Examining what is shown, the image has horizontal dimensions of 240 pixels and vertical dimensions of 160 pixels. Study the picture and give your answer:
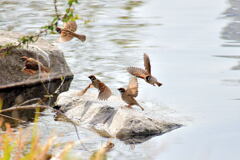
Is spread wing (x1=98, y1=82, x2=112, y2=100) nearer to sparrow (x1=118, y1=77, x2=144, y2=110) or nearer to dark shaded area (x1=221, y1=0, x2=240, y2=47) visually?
sparrow (x1=118, y1=77, x2=144, y2=110)

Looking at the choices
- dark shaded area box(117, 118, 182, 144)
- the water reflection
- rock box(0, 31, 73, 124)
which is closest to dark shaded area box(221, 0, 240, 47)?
the water reflection

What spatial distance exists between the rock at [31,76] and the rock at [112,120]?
2.47 feet

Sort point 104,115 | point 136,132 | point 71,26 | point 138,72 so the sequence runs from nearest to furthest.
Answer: point 136,132
point 104,115
point 138,72
point 71,26

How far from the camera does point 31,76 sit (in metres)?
9.30

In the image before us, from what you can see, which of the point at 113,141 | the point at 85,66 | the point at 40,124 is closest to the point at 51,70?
the point at 85,66

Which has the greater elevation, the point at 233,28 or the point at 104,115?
the point at 104,115

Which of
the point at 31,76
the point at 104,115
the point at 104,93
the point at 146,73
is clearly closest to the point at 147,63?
the point at 146,73

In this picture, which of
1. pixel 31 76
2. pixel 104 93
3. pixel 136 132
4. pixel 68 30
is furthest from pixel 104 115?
pixel 31 76

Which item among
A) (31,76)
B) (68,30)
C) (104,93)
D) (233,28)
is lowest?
(233,28)

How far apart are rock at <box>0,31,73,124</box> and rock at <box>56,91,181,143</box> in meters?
0.75

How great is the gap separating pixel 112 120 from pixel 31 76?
2197mm

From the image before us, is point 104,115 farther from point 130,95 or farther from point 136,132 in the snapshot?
point 136,132

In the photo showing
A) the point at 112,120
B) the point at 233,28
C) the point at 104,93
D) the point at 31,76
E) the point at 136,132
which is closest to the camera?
the point at 136,132

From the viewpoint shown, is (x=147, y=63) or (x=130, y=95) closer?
(x=130, y=95)
